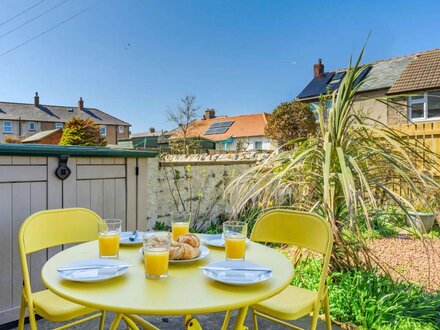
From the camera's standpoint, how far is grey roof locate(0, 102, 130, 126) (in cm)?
2792

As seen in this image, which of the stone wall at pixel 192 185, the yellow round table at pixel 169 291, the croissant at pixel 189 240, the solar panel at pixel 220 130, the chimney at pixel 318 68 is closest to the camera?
the yellow round table at pixel 169 291

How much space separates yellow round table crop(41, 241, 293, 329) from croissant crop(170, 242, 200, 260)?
0.09 feet

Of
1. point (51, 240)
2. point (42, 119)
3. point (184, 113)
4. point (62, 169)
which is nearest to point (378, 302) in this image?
point (51, 240)

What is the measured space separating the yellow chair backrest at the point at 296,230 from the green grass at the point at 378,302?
82 cm

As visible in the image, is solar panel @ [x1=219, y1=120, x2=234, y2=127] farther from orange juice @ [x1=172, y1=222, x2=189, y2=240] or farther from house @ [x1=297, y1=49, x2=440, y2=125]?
orange juice @ [x1=172, y1=222, x2=189, y2=240]

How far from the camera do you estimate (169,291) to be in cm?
104

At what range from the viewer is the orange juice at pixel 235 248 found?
1.35 metres

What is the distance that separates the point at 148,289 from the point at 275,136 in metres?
→ 8.97

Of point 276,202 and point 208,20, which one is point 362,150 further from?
point 208,20

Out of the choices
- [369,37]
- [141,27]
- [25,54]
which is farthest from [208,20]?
[369,37]

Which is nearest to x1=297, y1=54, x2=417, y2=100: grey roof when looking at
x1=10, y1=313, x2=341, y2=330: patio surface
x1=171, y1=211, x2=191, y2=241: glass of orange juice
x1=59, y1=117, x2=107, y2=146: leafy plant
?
x1=59, y1=117, x2=107, y2=146: leafy plant

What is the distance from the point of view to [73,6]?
954 cm

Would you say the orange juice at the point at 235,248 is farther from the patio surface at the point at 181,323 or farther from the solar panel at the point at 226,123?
the solar panel at the point at 226,123

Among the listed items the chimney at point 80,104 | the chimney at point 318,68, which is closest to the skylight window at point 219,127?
the chimney at point 318,68
